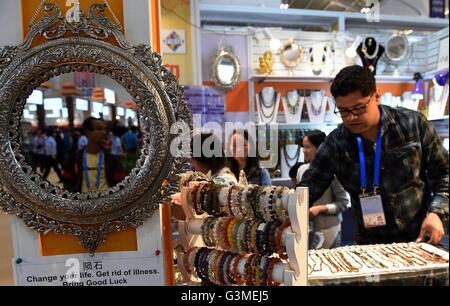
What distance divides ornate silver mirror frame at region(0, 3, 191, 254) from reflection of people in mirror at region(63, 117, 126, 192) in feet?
0.09

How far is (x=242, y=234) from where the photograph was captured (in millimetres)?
699

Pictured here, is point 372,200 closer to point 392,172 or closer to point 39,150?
point 392,172

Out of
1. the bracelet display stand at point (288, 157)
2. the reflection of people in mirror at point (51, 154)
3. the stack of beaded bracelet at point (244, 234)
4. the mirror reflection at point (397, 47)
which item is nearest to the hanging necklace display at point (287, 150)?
the bracelet display stand at point (288, 157)

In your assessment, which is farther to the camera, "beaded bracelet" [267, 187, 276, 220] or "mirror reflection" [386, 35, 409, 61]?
"mirror reflection" [386, 35, 409, 61]

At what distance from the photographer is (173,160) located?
816mm

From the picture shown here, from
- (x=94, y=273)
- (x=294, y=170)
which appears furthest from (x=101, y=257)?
(x=294, y=170)

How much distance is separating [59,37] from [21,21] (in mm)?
96

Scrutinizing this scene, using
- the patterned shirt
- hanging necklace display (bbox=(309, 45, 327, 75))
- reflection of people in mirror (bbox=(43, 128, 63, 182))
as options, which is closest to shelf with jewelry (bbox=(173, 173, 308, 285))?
the patterned shirt

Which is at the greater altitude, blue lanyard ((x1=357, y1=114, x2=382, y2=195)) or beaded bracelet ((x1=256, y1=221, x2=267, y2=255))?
blue lanyard ((x1=357, y1=114, x2=382, y2=195))

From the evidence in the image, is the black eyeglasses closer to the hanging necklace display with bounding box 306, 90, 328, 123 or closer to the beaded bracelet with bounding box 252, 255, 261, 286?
the hanging necklace display with bounding box 306, 90, 328, 123

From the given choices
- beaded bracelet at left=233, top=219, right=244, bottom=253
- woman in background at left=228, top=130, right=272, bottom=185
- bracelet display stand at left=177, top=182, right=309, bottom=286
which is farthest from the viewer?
woman in background at left=228, top=130, right=272, bottom=185

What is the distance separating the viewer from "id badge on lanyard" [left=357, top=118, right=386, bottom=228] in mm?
864

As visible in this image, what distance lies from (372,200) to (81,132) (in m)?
0.79

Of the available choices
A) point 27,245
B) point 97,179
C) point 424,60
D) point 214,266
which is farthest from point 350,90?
point 27,245
